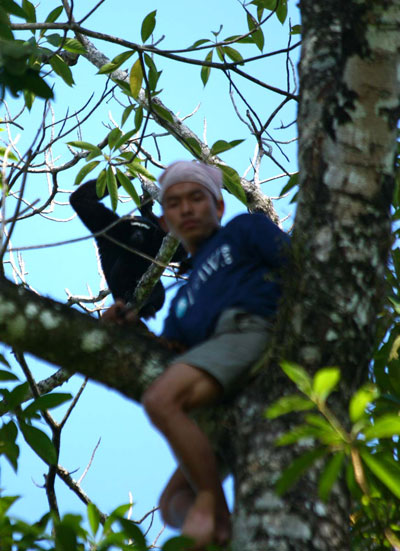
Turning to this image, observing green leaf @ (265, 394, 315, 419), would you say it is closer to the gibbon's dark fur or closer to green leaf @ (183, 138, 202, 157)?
green leaf @ (183, 138, 202, 157)

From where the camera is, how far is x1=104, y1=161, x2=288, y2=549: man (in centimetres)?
172

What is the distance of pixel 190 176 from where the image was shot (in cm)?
241

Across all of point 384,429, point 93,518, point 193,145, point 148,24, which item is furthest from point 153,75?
point 384,429

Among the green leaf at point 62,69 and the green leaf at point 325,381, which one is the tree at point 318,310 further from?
the green leaf at point 62,69

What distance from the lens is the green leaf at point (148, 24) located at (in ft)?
9.94

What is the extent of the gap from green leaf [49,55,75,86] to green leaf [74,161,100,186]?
0.37m

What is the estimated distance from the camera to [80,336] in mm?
1773

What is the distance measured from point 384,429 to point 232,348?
24.1 inches

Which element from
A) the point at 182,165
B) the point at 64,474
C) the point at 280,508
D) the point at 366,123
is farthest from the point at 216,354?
the point at 64,474

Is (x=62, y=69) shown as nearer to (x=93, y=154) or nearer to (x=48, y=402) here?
(x=93, y=154)

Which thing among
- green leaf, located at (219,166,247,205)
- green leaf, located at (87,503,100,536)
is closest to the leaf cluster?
green leaf, located at (87,503,100,536)

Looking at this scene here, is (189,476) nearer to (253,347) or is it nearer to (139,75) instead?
(253,347)

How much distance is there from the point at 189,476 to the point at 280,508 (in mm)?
324

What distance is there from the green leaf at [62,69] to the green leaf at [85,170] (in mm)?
373
